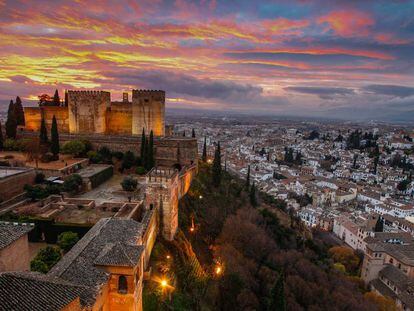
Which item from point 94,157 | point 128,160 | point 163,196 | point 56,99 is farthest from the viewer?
point 56,99

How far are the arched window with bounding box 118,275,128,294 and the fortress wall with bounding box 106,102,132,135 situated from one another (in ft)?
60.8

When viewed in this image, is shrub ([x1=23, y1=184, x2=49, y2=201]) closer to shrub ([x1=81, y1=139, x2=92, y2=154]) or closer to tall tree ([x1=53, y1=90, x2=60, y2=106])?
shrub ([x1=81, y1=139, x2=92, y2=154])

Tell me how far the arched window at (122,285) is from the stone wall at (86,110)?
1836 cm

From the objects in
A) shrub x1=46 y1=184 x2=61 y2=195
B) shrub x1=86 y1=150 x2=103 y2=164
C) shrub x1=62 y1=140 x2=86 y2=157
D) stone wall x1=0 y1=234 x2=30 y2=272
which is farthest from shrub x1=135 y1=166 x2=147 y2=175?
stone wall x1=0 y1=234 x2=30 y2=272

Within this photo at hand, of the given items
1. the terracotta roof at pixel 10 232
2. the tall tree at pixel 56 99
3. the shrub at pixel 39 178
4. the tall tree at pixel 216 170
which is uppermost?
the tall tree at pixel 56 99

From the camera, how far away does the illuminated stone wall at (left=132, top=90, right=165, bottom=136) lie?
2519cm

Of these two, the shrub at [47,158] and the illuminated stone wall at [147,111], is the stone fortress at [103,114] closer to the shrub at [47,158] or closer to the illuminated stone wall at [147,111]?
the illuminated stone wall at [147,111]

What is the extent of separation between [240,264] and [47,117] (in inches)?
745

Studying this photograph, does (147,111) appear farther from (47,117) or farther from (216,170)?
(47,117)

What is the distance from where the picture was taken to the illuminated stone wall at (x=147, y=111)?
25188 mm

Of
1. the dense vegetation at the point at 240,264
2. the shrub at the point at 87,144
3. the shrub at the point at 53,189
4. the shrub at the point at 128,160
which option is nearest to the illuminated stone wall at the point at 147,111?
the shrub at the point at 128,160

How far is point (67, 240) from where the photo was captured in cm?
1226

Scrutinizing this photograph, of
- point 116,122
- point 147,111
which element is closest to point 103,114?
point 116,122

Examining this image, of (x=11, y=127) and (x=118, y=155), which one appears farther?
(x=11, y=127)
